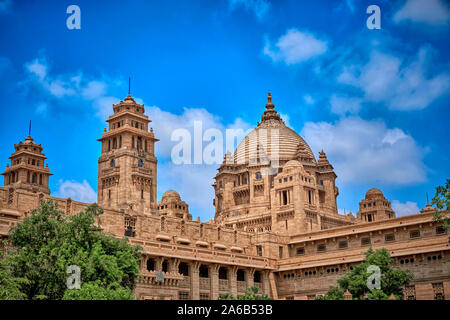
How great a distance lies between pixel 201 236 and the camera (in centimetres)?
7938

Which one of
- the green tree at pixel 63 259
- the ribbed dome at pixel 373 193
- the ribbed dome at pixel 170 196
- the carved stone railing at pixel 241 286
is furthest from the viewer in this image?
the ribbed dome at pixel 170 196

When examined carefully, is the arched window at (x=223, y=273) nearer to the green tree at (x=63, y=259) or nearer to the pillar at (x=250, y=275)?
the pillar at (x=250, y=275)

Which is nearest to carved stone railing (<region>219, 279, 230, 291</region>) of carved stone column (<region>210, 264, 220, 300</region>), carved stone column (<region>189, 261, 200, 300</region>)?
carved stone column (<region>210, 264, 220, 300</region>)

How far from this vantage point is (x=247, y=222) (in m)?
105

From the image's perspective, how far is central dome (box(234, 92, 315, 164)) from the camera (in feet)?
384

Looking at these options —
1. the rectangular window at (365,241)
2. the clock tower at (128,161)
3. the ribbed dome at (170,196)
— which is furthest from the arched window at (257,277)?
the ribbed dome at (170,196)

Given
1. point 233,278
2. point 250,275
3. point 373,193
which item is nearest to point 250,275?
point 250,275

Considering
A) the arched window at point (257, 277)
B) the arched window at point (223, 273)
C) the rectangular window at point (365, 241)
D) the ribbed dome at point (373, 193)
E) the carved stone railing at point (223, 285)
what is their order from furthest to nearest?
the ribbed dome at point (373, 193) < the arched window at point (257, 277) < the arched window at point (223, 273) < the rectangular window at point (365, 241) < the carved stone railing at point (223, 285)

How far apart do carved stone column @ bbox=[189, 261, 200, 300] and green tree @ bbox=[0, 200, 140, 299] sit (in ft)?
66.3

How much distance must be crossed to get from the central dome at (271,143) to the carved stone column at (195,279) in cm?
4713

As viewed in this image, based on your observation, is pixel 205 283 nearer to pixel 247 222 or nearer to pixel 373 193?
pixel 247 222

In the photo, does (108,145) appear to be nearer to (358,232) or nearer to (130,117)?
(130,117)

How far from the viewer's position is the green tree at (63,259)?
44562mm
